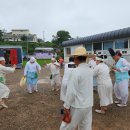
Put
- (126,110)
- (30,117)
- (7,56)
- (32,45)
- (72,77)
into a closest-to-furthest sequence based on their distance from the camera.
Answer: (72,77), (30,117), (126,110), (7,56), (32,45)

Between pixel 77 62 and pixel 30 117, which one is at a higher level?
pixel 77 62

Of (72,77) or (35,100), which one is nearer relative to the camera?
(72,77)

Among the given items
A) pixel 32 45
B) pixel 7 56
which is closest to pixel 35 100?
pixel 7 56

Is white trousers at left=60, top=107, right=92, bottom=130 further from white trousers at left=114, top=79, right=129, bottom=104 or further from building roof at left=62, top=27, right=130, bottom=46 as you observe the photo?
building roof at left=62, top=27, right=130, bottom=46

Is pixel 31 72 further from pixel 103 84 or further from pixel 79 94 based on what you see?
pixel 79 94

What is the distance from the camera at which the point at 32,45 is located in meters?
69.1

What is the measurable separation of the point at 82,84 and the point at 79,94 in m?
0.17

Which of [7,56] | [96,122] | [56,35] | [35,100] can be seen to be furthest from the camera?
[56,35]

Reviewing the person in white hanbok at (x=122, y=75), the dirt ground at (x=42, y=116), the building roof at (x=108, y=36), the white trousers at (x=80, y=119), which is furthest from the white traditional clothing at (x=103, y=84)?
the building roof at (x=108, y=36)

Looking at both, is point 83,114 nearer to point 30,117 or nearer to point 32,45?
point 30,117

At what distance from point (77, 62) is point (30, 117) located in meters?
3.65

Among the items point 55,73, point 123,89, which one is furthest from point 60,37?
point 123,89

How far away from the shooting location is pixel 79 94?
14.1 feet

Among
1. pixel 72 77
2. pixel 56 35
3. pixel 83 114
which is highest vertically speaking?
pixel 56 35
